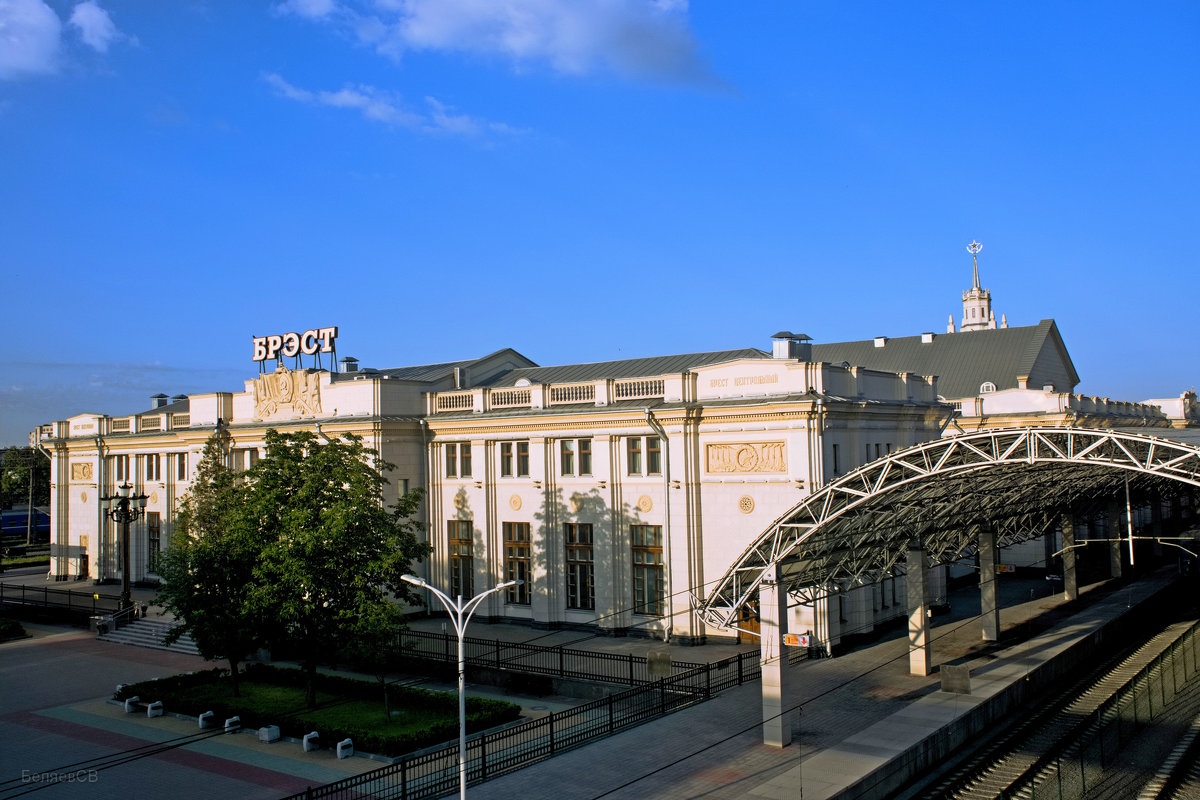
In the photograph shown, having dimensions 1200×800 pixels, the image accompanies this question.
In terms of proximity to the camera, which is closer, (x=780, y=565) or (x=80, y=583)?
(x=780, y=565)

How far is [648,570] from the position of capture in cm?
3866

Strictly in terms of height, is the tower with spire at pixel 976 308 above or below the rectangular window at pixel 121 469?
above

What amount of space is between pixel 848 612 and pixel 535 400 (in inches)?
639

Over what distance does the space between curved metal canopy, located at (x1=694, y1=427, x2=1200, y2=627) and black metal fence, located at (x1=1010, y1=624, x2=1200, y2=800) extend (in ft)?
22.1

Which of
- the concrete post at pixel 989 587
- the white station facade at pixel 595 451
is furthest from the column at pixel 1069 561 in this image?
the concrete post at pixel 989 587

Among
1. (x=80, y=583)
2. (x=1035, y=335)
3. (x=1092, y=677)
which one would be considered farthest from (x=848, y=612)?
(x=80, y=583)

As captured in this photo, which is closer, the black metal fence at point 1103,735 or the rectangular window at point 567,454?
the black metal fence at point 1103,735

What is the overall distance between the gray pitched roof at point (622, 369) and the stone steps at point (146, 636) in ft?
64.2

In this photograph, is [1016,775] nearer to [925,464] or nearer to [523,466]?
[925,464]

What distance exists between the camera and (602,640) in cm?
3816

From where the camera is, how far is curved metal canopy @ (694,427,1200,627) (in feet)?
73.3

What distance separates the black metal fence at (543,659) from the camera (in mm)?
31312

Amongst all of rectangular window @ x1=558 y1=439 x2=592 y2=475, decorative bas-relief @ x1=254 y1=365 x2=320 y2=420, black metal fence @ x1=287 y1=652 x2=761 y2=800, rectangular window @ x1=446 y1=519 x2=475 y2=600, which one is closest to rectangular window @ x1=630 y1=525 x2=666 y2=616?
rectangular window @ x1=558 y1=439 x2=592 y2=475

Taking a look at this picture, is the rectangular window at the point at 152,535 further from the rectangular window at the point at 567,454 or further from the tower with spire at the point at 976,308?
the tower with spire at the point at 976,308
